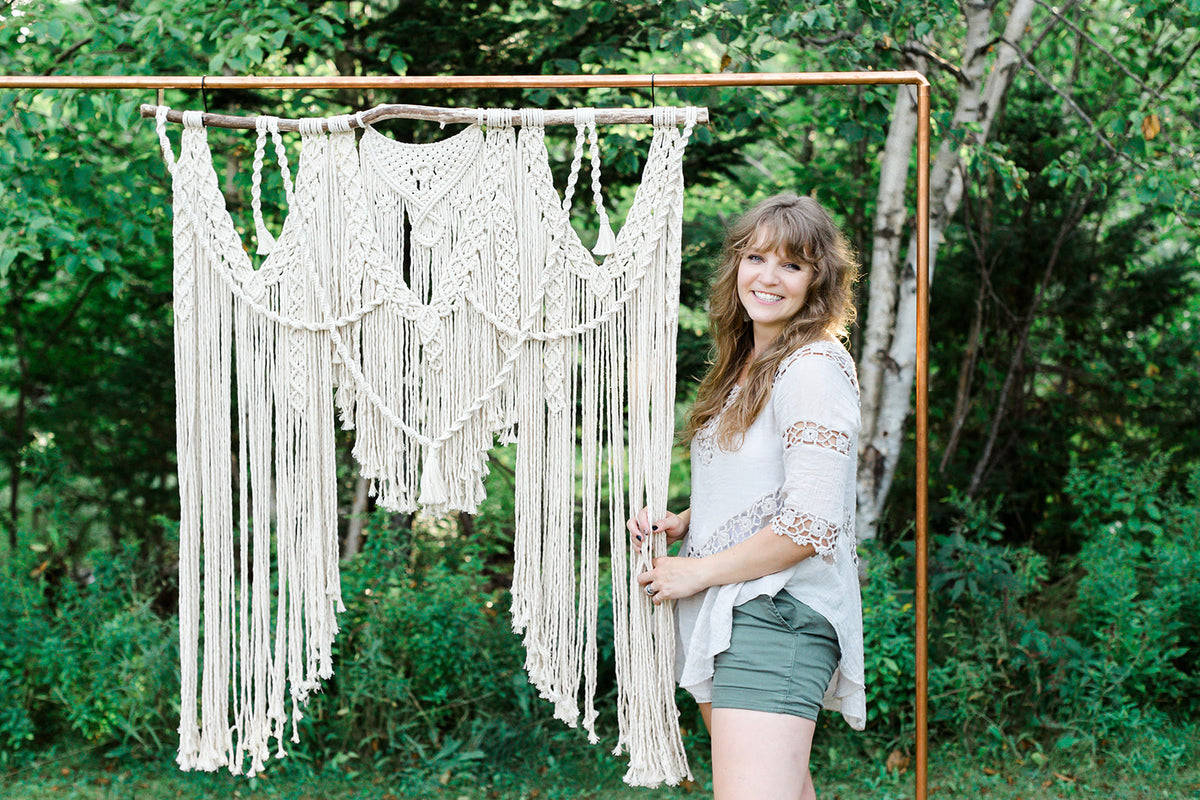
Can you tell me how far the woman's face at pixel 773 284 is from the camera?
1669 mm

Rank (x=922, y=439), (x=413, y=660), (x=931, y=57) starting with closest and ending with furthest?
(x=922, y=439)
(x=931, y=57)
(x=413, y=660)

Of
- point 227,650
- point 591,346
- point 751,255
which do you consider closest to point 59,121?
point 227,650

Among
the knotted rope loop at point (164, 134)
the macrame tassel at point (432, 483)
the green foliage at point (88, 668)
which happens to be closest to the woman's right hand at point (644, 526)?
the macrame tassel at point (432, 483)

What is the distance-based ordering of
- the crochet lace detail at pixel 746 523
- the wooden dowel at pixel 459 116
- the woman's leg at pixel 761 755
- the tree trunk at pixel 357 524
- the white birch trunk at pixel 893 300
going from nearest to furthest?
the woman's leg at pixel 761 755
the crochet lace detail at pixel 746 523
the wooden dowel at pixel 459 116
the white birch trunk at pixel 893 300
the tree trunk at pixel 357 524

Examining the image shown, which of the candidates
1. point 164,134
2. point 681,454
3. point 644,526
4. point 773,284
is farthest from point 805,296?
point 681,454

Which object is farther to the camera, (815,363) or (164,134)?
(164,134)

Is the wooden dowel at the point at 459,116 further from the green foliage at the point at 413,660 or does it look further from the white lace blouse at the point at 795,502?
the green foliage at the point at 413,660

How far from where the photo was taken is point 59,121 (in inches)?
117

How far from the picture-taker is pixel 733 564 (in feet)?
5.26

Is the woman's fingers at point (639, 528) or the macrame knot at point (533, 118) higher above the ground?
the macrame knot at point (533, 118)

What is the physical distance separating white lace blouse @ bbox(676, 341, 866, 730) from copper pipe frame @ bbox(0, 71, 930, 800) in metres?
0.28

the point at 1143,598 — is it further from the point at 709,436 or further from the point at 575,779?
the point at 709,436

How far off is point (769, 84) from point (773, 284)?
436mm

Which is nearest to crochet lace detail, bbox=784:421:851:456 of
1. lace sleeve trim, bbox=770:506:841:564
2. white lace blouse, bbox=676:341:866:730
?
white lace blouse, bbox=676:341:866:730
